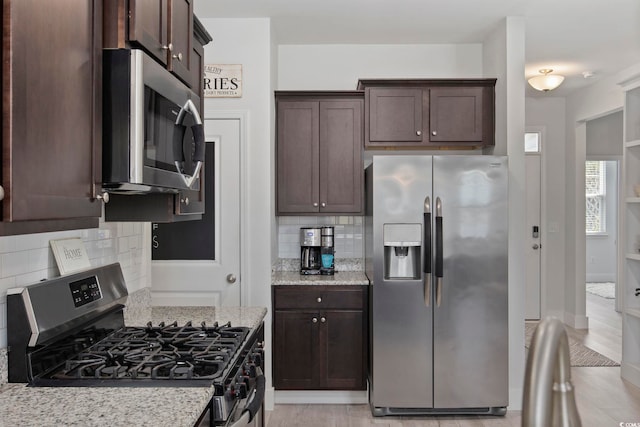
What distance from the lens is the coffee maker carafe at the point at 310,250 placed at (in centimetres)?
392

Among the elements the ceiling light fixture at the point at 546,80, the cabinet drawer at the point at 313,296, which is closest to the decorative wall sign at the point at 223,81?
the cabinet drawer at the point at 313,296

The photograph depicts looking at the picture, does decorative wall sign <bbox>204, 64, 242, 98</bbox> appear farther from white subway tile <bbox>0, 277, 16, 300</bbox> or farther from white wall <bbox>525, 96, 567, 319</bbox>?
white wall <bbox>525, 96, 567, 319</bbox>

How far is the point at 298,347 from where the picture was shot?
3592mm

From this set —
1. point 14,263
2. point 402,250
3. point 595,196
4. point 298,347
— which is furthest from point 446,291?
point 595,196

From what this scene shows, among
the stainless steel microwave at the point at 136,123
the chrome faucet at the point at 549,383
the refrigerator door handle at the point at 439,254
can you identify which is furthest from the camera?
the refrigerator door handle at the point at 439,254

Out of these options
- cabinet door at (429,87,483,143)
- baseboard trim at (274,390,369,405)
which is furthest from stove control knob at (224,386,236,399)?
cabinet door at (429,87,483,143)

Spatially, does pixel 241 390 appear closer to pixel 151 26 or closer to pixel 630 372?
Answer: pixel 151 26

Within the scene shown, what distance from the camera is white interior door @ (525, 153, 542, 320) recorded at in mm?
6004

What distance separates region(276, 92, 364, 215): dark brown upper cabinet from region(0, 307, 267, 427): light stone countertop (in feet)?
8.21

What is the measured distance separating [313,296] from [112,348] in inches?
76.2

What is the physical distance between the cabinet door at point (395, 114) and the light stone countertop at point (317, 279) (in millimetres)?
1059

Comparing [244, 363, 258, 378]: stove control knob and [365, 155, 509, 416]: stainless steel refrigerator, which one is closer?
[244, 363, 258, 378]: stove control knob

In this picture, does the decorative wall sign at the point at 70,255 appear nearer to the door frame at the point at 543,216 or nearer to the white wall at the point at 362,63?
the white wall at the point at 362,63

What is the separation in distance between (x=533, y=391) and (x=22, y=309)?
1480mm
